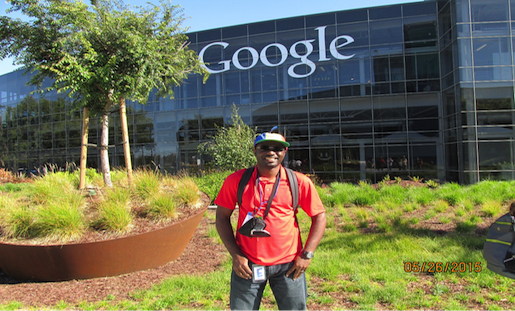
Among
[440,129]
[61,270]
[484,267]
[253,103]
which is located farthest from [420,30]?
[61,270]

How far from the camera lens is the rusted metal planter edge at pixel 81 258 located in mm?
Answer: 4312

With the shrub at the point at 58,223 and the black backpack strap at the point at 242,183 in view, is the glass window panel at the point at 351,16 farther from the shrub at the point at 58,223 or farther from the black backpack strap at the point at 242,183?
the black backpack strap at the point at 242,183

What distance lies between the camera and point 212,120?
75.3 feet

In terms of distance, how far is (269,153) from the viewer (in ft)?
7.51

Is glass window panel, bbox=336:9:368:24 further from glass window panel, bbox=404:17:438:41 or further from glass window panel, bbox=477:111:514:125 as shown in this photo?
glass window panel, bbox=477:111:514:125

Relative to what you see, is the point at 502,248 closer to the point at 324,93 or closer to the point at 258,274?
the point at 258,274

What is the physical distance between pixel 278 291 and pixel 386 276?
7.85 ft

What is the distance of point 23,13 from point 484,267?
862 centimetres

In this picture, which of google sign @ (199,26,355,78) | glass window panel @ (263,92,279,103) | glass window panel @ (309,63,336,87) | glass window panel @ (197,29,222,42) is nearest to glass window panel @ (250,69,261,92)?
google sign @ (199,26,355,78)

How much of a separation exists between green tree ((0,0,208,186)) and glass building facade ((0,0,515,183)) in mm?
12863

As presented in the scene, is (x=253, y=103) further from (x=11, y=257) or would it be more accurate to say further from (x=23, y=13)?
(x=11, y=257)

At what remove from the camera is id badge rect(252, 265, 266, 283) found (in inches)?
84.1

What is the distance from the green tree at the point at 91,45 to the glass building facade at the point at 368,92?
12.9 metres

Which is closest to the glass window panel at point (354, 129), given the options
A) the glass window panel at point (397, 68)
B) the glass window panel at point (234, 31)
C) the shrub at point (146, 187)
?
the glass window panel at point (397, 68)
